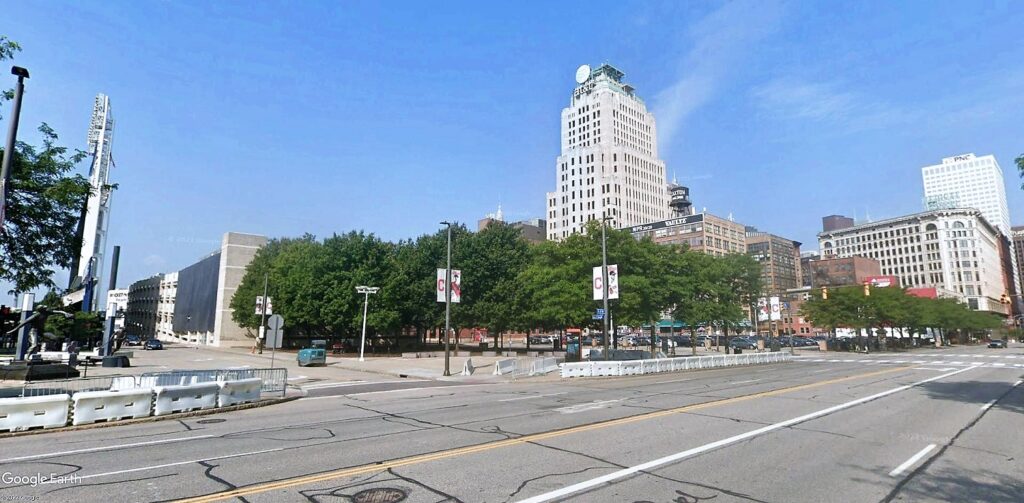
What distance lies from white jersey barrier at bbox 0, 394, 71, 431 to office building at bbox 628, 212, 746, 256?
128 metres

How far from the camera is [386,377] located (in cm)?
2797

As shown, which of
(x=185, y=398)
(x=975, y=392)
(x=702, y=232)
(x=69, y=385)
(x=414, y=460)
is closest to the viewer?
(x=414, y=460)

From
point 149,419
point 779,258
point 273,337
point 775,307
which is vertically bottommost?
point 149,419

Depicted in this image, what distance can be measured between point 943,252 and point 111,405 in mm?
210900

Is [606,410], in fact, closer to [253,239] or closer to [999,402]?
[999,402]

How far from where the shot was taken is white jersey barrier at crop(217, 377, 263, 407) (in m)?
15.3

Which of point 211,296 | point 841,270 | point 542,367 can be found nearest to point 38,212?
point 542,367

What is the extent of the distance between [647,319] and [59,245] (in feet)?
108

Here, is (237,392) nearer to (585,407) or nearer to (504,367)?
(585,407)

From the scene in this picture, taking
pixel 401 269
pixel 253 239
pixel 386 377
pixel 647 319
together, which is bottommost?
pixel 386 377

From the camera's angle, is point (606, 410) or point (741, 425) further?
point (606, 410)

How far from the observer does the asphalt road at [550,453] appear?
6.76 metres

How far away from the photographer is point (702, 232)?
136750 mm

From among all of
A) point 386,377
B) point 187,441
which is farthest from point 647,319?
point 187,441
